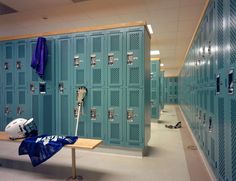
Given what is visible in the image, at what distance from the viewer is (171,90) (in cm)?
1683

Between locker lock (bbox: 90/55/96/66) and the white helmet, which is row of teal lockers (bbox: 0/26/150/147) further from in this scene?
the white helmet

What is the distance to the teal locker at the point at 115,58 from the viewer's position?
3.46 metres

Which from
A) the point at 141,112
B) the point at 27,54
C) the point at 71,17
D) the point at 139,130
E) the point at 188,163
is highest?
the point at 71,17

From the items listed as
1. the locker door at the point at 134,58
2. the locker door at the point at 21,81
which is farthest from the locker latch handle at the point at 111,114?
the locker door at the point at 21,81

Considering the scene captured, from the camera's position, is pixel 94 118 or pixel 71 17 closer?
pixel 94 118

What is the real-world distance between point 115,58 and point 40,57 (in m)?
1.72

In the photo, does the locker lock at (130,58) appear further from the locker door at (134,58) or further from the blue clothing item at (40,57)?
the blue clothing item at (40,57)

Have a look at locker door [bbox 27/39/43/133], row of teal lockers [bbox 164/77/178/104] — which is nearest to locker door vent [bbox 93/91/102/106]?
locker door [bbox 27/39/43/133]

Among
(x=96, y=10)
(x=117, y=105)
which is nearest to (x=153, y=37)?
(x=96, y=10)

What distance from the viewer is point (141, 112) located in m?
3.36

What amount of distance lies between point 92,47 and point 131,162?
7.70 ft

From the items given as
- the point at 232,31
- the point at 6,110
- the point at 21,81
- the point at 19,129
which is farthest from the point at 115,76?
the point at 6,110

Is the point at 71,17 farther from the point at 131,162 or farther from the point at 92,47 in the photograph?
the point at 131,162

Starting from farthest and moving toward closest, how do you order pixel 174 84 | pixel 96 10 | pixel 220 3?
pixel 174 84, pixel 96 10, pixel 220 3
